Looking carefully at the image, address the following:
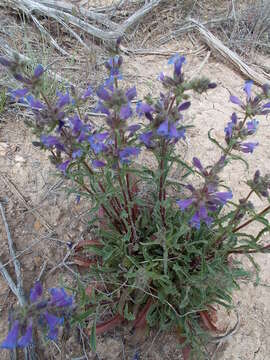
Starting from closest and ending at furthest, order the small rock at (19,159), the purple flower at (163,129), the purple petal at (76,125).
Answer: the purple flower at (163,129) → the purple petal at (76,125) → the small rock at (19,159)

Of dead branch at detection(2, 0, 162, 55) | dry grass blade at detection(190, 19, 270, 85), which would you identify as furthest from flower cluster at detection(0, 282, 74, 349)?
dry grass blade at detection(190, 19, 270, 85)

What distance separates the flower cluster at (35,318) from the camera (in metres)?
1.48

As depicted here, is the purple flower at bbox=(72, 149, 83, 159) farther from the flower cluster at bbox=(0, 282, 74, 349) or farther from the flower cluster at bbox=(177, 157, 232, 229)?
the flower cluster at bbox=(0, 282, 74, 349)

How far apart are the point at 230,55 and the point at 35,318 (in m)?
4.36

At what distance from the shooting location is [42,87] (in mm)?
1742

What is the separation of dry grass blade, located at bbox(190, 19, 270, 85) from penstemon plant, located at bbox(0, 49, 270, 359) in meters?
2.40

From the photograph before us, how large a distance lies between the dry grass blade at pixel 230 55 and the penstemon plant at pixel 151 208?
2.40 metres

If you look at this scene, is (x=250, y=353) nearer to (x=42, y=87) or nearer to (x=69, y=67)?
(x=42, y=87)

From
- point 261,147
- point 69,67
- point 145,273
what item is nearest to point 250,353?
point 145,273

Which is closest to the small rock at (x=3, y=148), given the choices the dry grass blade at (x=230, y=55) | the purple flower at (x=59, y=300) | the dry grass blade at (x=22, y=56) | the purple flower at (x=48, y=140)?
the dry grass blade at (x=22, y=56)

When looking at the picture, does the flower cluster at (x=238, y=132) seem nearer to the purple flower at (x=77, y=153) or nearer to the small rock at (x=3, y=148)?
the purple flower at (x=77, y=153)

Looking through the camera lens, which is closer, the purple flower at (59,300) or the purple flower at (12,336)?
the purple flower at (12,336)

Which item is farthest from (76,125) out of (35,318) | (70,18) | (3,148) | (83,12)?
(83,12)

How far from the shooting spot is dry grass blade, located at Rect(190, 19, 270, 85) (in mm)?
4570
